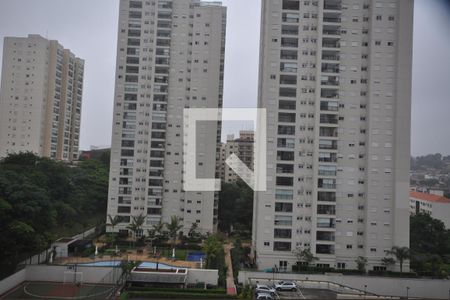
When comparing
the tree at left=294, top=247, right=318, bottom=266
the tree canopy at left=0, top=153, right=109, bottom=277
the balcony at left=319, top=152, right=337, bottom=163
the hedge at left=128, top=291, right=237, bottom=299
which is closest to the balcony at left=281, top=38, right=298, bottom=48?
the balcony at left=319, top=152, right=337, bottom=163

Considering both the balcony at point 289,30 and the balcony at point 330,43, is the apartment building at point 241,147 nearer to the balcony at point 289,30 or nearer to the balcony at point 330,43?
the balcony at point 289,30

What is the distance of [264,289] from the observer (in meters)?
6.86

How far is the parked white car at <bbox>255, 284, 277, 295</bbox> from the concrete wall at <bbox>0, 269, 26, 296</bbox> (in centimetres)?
431

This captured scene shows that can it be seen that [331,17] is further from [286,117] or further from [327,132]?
[327,132]

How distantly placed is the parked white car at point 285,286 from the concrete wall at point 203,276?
1.23m

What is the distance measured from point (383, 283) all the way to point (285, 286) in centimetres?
209

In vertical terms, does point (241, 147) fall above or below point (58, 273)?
above

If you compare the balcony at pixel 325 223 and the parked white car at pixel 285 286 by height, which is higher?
the balcony at pixel 325 223

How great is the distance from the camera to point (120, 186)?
457 inches

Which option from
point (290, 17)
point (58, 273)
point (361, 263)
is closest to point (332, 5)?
point (290, 17)

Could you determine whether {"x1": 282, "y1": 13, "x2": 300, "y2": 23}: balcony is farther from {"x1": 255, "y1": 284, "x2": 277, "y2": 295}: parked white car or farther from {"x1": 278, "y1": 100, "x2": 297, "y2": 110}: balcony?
{"x1": 255, "y1": 284, "x2": 277, "y2": 295}: parked white car

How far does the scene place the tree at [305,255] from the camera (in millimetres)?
8438

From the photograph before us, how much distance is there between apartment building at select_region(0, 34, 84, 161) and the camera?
565 inches

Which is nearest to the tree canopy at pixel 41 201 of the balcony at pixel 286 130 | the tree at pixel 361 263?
the balcony at pixel 286 130
